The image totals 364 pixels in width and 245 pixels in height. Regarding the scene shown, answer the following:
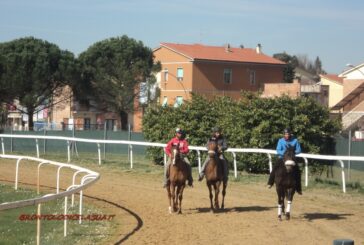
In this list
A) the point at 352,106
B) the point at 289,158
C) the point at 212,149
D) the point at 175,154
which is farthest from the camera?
the point at 352,106

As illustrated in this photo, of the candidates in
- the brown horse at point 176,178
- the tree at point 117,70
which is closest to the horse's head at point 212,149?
the brown horse at point 176,178

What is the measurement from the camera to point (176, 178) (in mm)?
15461

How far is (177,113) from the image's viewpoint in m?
31.5

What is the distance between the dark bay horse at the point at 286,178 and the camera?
14.3 metres

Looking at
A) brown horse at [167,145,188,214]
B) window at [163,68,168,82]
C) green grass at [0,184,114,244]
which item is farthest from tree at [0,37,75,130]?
brown horse at [167,145,188,214]

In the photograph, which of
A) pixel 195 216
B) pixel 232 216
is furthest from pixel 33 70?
pixel 232 216

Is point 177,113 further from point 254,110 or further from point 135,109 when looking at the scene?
point 135,109

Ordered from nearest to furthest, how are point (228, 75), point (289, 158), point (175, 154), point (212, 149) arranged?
point (289, 158), point (175, 154), point (212, 149), point (228, 75)

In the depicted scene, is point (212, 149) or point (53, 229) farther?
point (212, 149)

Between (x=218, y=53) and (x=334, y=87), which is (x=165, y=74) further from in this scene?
(x=334, y=87)

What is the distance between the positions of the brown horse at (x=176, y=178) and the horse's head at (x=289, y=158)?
8.17ft

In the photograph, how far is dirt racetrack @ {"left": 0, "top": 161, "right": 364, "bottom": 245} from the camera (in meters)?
12.1

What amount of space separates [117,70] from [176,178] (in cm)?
5430

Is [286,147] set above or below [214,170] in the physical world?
above
